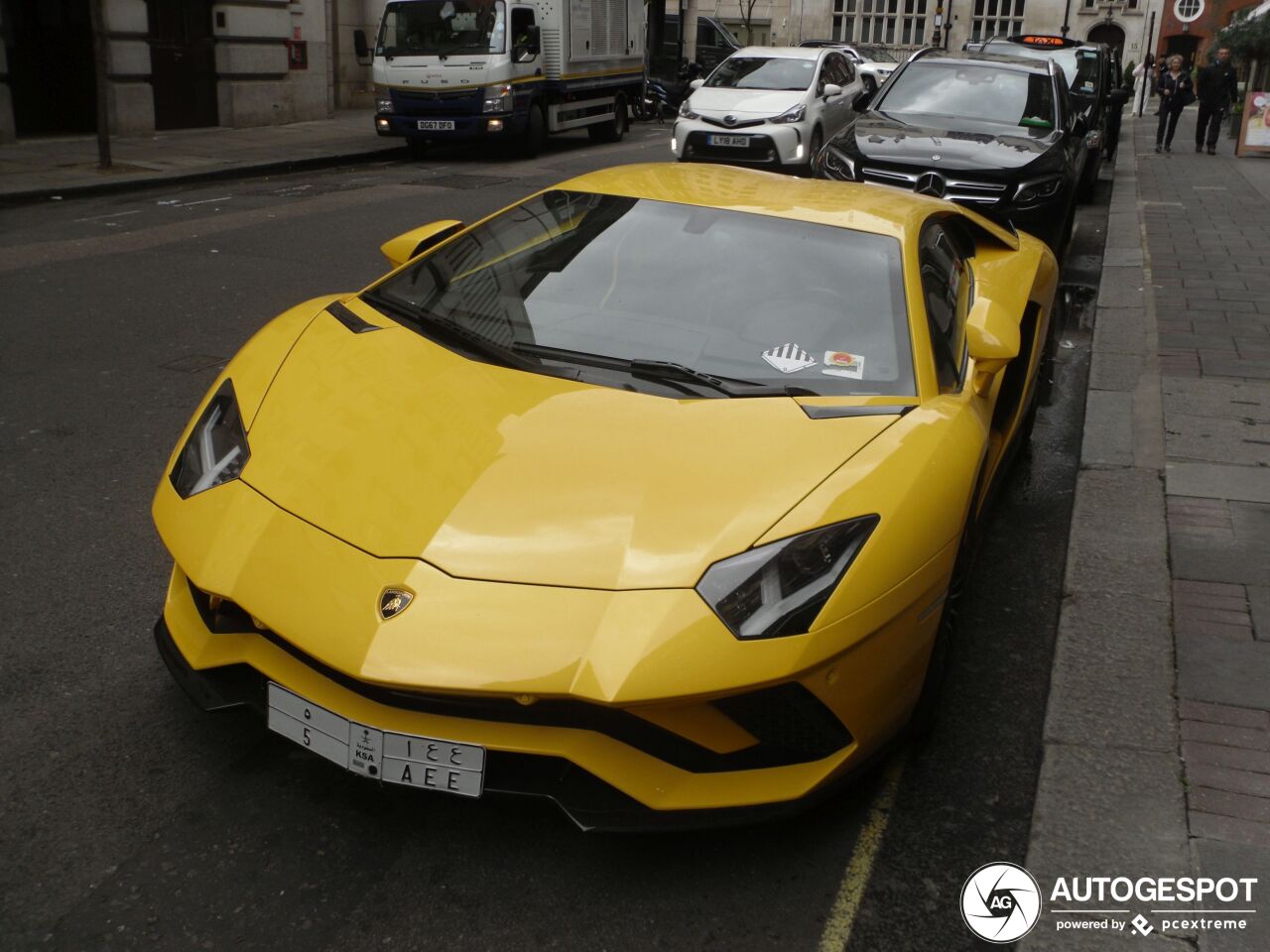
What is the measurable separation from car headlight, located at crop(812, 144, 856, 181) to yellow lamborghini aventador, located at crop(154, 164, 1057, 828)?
19.3ft

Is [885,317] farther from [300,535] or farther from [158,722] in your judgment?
[158,722]

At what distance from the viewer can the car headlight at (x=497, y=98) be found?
17.0 m

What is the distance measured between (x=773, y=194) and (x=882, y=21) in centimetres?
8123

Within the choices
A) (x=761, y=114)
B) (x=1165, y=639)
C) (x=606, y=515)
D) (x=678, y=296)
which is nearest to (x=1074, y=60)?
(x=761, y=114)

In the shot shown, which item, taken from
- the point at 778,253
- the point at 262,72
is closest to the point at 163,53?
the point at 262,72

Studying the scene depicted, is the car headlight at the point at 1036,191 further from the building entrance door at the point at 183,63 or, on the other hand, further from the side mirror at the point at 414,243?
the building entrance door at the point at 183,63

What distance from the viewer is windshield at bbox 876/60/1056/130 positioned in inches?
418

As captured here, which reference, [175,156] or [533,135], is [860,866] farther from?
[533,135]

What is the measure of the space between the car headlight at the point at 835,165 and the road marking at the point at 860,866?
6924 millimetres

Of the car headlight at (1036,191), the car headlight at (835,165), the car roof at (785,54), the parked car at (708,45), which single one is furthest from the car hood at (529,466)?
the parked car at (708,45)

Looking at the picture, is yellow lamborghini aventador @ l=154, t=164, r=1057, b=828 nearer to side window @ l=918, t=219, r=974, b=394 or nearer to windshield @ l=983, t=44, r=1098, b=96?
side window @ l=918, t=219, r=974, b=394

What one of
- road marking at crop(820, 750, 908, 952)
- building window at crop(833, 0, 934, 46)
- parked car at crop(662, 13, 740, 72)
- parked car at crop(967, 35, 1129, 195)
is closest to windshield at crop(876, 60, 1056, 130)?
parked car at crop(967, 35, 1129, 195)

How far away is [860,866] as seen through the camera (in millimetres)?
2766

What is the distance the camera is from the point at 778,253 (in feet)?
12.4
